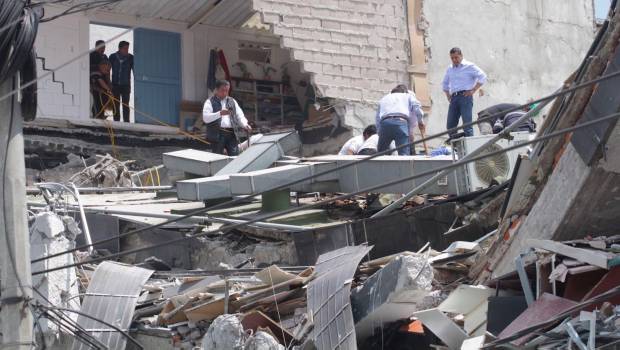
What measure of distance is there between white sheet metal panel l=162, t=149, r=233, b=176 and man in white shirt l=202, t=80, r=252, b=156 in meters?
1.40

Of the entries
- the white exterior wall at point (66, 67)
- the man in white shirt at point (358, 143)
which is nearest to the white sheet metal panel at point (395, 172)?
the man in white shirt at point (358, 143)

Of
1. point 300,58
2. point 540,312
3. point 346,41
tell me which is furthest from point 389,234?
point 346,41

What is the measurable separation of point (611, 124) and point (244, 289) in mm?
3682

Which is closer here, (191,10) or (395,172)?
(395,172)

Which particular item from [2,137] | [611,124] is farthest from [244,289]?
[611,124]

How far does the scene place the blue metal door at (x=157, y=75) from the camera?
23.1 m

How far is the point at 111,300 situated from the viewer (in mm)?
12070

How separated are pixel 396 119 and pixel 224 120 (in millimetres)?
2936

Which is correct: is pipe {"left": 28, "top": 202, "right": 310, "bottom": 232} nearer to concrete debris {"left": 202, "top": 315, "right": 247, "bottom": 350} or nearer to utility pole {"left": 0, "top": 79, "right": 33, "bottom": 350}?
concrete debris {"left": 202, "top": 315, "right": 247, "bottom": 350}

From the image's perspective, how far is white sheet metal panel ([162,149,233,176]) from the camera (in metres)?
15.5

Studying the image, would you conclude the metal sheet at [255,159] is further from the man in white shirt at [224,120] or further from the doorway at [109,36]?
the doorway at [109,36]

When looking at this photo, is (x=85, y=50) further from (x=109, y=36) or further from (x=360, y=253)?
(x=360, y=253)

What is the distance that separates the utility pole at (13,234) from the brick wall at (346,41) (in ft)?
37.0

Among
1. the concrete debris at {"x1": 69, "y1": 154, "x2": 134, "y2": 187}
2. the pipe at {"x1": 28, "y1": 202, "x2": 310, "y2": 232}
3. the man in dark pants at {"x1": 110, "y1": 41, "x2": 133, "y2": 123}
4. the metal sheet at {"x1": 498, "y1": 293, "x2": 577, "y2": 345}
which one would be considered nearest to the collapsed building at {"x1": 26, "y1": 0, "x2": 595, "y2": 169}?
the man in dark pants at {"x1": 110, "y1": 41, "x2": 133, "y2": 123}
